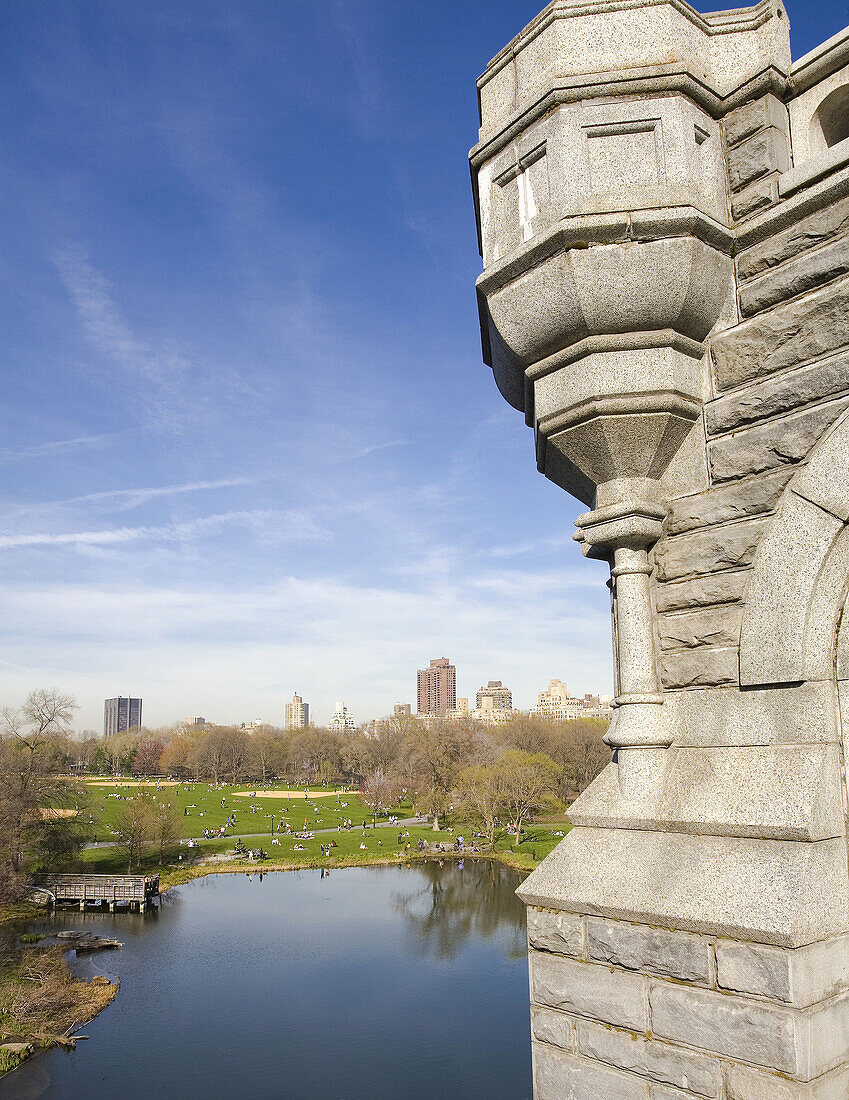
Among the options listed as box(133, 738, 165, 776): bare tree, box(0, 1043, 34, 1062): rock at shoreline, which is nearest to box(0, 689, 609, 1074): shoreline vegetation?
box(0, 1043, 34, 1062): rock at shoreline

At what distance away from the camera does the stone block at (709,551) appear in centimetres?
341

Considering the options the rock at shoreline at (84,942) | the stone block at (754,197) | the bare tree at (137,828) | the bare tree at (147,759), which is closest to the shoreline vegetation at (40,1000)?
the rock at shoreline at (84,942)

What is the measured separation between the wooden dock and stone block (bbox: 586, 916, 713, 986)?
3954 centimetres

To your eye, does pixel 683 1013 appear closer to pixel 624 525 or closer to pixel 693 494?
pixel 624 525

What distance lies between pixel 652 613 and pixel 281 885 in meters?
43.0

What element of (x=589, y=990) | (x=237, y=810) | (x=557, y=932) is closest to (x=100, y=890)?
(x=237, y=810)

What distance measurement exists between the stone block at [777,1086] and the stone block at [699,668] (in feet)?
4.65

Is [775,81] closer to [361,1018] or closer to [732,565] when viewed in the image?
[732,565]

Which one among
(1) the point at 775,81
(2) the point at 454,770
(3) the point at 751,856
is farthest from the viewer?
(2) the point at 454,770

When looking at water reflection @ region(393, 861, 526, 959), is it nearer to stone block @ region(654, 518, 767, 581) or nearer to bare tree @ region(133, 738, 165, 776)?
stone block @ region(654, 518, 767, 581)

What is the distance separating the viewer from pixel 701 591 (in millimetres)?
3535

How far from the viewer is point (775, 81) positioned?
12.2ft

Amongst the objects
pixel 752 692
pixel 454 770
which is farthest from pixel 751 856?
pixel 454 770

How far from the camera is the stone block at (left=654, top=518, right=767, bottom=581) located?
134 inches
